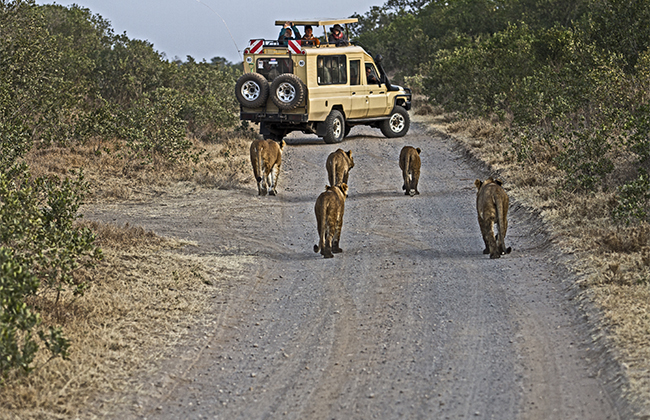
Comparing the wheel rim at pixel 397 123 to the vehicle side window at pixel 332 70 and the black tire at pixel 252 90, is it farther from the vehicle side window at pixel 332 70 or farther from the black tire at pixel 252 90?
the black tire at pixel 252 90

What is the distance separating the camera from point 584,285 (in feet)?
25.1

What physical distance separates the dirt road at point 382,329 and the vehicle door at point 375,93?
9.34 meters

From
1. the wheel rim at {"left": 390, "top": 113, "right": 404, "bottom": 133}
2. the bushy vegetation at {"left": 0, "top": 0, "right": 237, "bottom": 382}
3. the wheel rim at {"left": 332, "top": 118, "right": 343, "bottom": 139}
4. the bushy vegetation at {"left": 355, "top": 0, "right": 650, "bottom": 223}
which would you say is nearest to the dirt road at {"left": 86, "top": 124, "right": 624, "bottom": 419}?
the bushy vegetation at {"left": 0, "top": 0, "right": 237, "bottom": 382}

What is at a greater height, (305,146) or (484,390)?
(305,146)

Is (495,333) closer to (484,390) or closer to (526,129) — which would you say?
(484,390)

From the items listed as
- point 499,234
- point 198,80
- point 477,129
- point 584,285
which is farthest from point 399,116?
point 584,285

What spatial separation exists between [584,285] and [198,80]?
74.3 ft

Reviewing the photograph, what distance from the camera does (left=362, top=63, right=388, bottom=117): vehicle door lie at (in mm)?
21094

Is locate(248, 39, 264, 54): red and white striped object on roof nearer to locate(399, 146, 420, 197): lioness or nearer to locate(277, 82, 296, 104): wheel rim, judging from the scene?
locate(277, 82, 296, 104): wheel rim

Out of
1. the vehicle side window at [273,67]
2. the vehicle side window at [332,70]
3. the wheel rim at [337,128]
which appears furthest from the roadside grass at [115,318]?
the wheel rim at [337,128]

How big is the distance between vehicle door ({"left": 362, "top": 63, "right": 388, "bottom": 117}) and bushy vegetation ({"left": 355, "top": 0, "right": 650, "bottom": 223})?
10.3ft

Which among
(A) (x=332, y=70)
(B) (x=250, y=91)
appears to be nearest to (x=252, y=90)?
(B) (x=250, y=91)

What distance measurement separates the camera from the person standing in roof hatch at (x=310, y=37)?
20.1m

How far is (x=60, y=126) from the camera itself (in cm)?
1653
